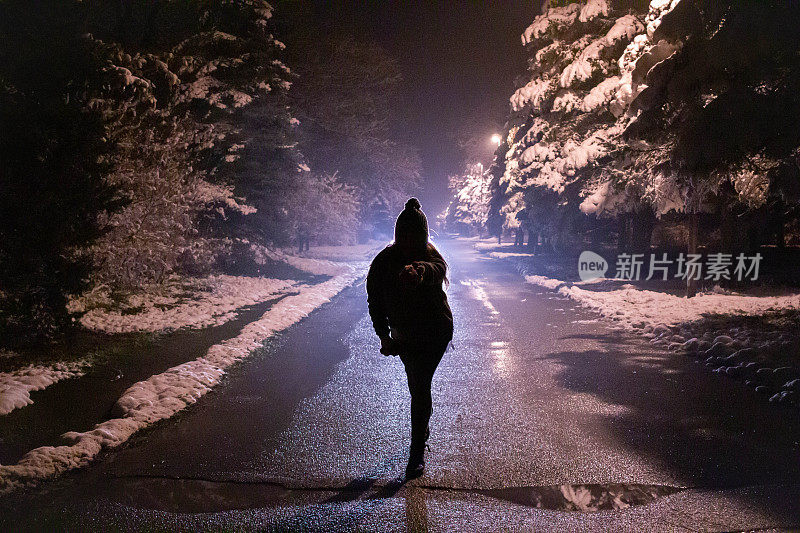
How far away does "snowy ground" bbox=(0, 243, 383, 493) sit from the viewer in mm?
4395

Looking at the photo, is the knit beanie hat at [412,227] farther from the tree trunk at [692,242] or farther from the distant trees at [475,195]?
the distant trees at [475,195]

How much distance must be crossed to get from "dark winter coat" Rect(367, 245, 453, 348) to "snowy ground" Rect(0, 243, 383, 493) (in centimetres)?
275

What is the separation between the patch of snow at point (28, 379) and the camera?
19.4 ft

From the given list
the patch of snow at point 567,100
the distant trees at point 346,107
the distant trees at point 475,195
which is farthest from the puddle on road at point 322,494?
the distant trees at point 475,195

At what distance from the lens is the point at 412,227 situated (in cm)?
415

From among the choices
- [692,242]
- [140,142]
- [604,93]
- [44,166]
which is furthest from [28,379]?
[692,242]

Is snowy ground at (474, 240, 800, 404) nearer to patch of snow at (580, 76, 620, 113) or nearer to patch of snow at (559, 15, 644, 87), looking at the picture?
patch of snow at (580, 76, 620, 113)

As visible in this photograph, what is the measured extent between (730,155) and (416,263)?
6197 millimetres

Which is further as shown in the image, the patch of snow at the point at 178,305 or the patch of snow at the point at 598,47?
the patch of snow at the point at 598,47

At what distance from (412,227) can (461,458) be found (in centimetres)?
195

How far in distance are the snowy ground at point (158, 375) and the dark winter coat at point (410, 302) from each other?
2752 mm

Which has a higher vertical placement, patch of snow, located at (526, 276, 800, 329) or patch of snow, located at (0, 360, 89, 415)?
patch of snow, located at (526, 276, 800, 329)

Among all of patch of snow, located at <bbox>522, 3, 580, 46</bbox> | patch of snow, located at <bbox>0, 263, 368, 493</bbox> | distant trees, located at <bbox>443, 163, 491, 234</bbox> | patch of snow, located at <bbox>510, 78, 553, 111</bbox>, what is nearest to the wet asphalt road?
patch of snow, located at <bbox>0, 263, 368, 493</bbox>

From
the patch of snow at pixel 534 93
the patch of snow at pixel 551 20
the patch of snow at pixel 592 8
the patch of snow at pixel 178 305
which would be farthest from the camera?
the patch of snow at pixel 551 20
